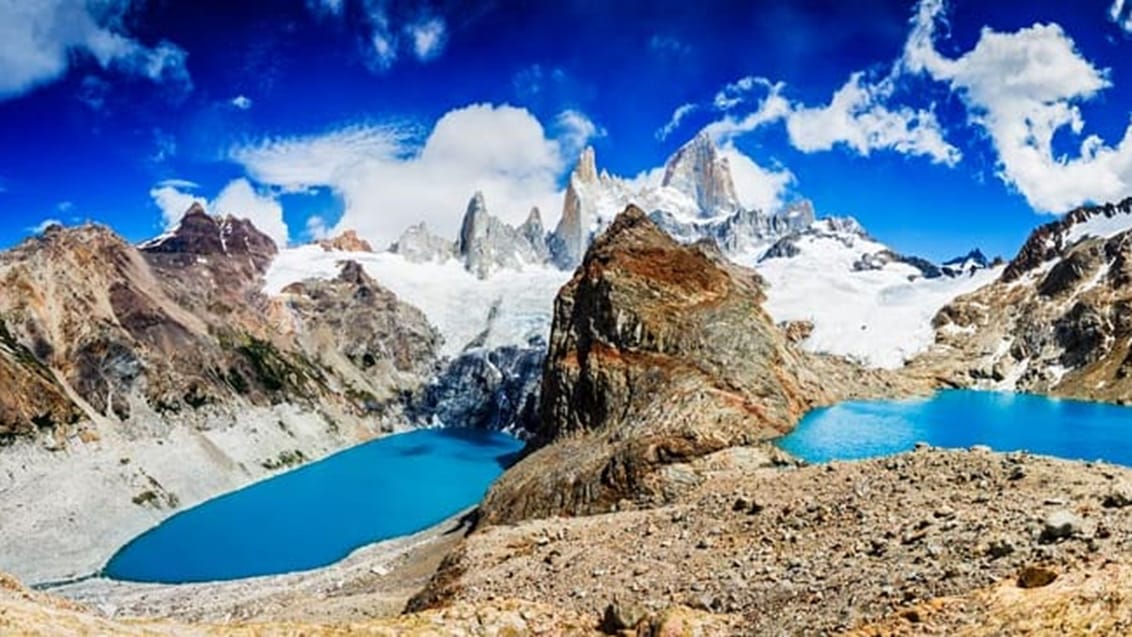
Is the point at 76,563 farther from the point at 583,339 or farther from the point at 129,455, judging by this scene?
the point at 583,339

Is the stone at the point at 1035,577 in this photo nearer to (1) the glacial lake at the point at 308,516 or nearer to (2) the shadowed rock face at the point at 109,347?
(1) the glacial lake at the point at 308,516

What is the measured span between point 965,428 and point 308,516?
8755cm

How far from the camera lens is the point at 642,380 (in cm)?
7625

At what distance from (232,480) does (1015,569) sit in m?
133

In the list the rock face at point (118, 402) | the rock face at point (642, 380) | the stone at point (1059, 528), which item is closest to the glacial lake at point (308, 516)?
the rock face at point (118, 402)

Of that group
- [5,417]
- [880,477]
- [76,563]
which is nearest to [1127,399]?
[880,477]

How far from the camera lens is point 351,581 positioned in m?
58.3

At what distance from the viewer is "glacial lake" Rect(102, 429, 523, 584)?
90.2m

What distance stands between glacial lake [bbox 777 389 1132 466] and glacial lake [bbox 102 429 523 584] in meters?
50.1

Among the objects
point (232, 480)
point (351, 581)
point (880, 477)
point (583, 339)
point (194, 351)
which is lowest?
point (351, 581)

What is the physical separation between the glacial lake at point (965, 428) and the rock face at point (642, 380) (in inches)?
163

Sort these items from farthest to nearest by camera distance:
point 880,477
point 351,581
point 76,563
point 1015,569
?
1. point 76,563
2. point 351,581
3. point 880,477
4. point 1015,569

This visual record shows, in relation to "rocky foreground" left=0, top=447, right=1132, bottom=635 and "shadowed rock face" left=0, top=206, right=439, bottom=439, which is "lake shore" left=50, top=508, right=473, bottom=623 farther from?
"shadowed rock face" left=0, top=206, right=439, bottom=439

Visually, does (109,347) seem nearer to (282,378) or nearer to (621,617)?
(282,378)
